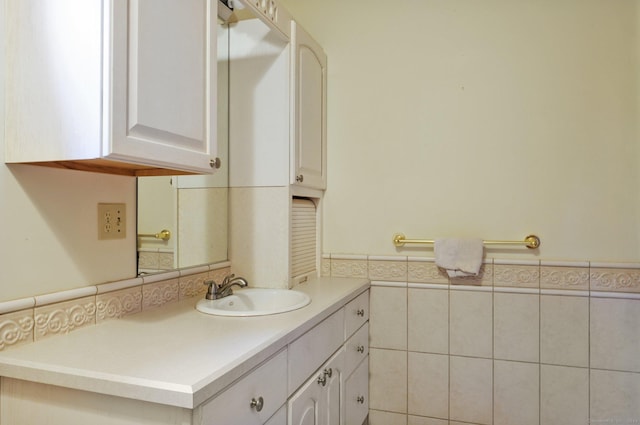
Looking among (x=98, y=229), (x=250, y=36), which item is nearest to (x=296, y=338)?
(x=98, y=229)

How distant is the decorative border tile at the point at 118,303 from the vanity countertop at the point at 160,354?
26 mm

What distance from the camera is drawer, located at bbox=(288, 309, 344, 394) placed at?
3.87 ft

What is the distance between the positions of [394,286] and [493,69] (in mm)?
1118

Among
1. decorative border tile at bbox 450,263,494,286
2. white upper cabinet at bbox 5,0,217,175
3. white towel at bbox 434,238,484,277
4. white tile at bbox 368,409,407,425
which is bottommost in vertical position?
white tile at bbox 368,409,407,425

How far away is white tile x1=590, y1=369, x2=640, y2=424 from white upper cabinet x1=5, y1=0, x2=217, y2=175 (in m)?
1.90

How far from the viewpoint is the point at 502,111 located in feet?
6.18

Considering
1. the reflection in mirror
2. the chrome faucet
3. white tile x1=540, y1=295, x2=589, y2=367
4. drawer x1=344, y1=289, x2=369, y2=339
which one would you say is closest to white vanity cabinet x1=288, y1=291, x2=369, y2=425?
drawer x1=344, y1=289, x2=369, y2=339

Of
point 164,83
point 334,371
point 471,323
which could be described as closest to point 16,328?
point 164,83

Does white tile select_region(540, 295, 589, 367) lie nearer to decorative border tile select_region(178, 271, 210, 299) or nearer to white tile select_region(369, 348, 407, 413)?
white tile select_region(369, 348, 407, 413)

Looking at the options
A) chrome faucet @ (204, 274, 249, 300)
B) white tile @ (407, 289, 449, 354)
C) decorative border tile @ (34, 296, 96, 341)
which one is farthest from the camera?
white tile @ (407, 289, 449, 354)

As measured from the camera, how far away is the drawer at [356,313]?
171cm

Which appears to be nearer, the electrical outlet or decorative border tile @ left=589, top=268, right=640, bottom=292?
the electrical outlet

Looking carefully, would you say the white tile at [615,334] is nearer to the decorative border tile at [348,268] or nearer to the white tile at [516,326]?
the white tile at [516,326]

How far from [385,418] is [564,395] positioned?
0.81 meters
